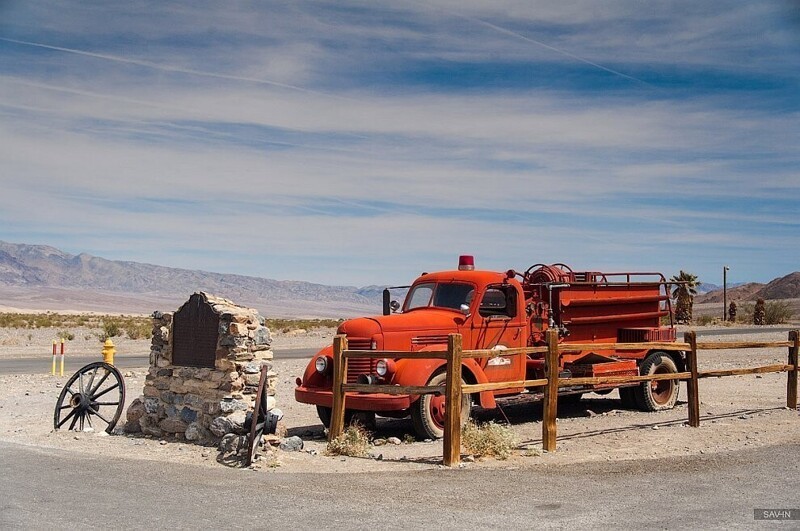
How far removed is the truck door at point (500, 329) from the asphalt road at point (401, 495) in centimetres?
395

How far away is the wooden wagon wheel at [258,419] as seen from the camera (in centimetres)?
1119

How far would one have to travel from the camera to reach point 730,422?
15.1 metres

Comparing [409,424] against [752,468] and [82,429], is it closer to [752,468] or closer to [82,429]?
[82,429]

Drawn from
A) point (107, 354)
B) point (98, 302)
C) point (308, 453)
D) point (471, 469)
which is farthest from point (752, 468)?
point (98, 302)

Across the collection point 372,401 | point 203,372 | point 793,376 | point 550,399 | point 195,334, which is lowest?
point 372,401

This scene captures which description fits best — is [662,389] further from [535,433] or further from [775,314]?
[775,314]

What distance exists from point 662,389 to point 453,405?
7954mm

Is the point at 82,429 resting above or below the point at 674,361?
below

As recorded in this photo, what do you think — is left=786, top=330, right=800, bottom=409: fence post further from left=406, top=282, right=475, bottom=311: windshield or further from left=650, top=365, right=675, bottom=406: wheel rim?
left=406, top=282, right=475, bottom=311: windshield

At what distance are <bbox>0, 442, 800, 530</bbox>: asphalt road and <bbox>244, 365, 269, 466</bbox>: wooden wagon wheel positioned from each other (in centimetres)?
43

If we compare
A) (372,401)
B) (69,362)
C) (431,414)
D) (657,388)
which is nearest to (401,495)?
(372,401)

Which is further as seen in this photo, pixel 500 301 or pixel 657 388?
pixel 657 388

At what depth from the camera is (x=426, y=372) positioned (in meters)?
13.0

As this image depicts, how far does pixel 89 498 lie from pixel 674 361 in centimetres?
1238
